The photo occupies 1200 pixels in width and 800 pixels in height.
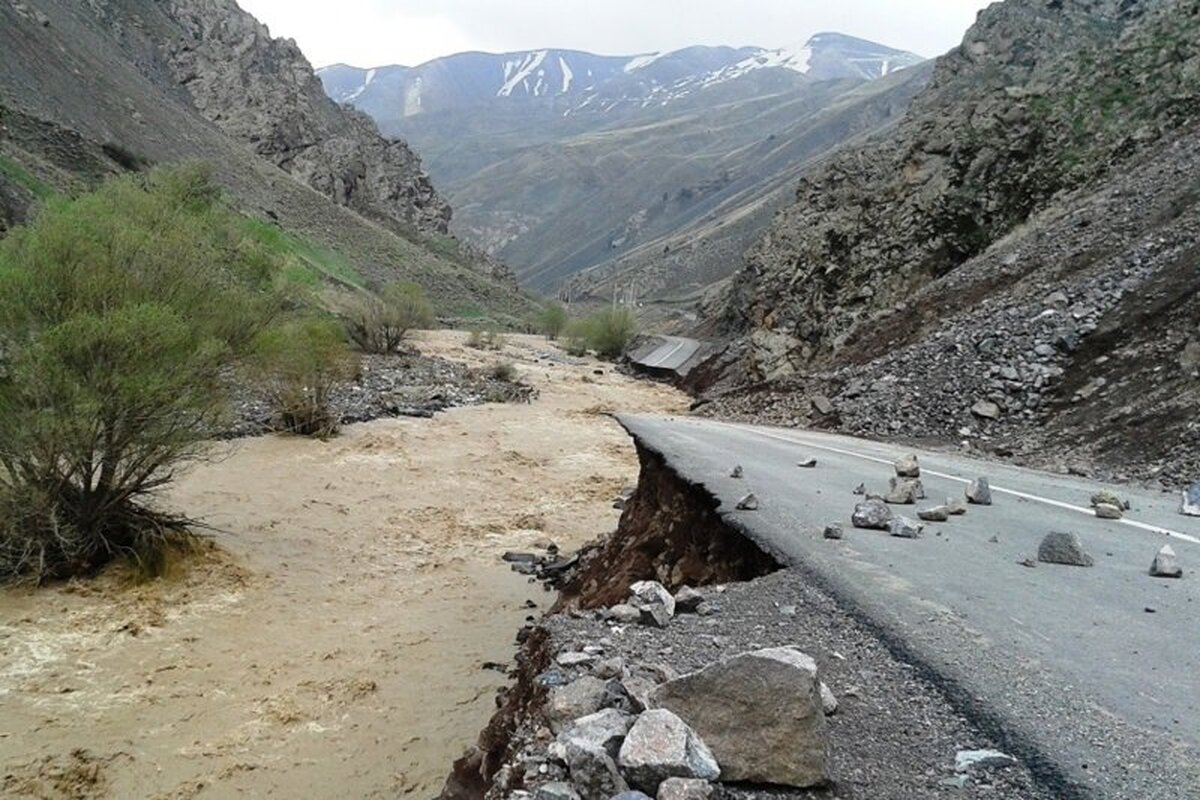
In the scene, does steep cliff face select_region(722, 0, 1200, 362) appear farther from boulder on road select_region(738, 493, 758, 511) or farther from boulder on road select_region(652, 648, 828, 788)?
boulder on road select_region(652, 648, 828, 788)

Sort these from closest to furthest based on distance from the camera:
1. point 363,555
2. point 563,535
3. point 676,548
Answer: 1. point 676,548
2. point 363,555
3. point 563,535

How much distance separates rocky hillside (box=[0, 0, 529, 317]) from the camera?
160 ft

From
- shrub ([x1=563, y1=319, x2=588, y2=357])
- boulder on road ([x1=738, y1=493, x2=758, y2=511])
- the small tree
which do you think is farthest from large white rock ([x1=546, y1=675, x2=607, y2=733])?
shrub ([x1=563, y1=319, x2=588, y2=357])

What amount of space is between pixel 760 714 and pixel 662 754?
402 millimetres

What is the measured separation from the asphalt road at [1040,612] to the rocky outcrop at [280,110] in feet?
280

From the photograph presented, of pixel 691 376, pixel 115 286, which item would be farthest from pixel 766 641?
pixel 691 376

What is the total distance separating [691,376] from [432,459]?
21.6 metres

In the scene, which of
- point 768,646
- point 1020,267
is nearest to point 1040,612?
point 768,646

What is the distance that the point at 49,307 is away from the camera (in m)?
9.91

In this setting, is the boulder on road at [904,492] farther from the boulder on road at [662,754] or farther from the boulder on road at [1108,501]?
the boulder on road at [662,754]

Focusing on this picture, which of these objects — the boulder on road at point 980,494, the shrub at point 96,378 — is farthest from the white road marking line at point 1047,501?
the shrub at point 96,378

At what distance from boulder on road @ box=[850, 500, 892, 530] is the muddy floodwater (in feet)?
12.0

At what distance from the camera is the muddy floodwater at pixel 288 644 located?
22.0 feet

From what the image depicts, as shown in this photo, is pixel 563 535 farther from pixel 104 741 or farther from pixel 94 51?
pixel 94 51
